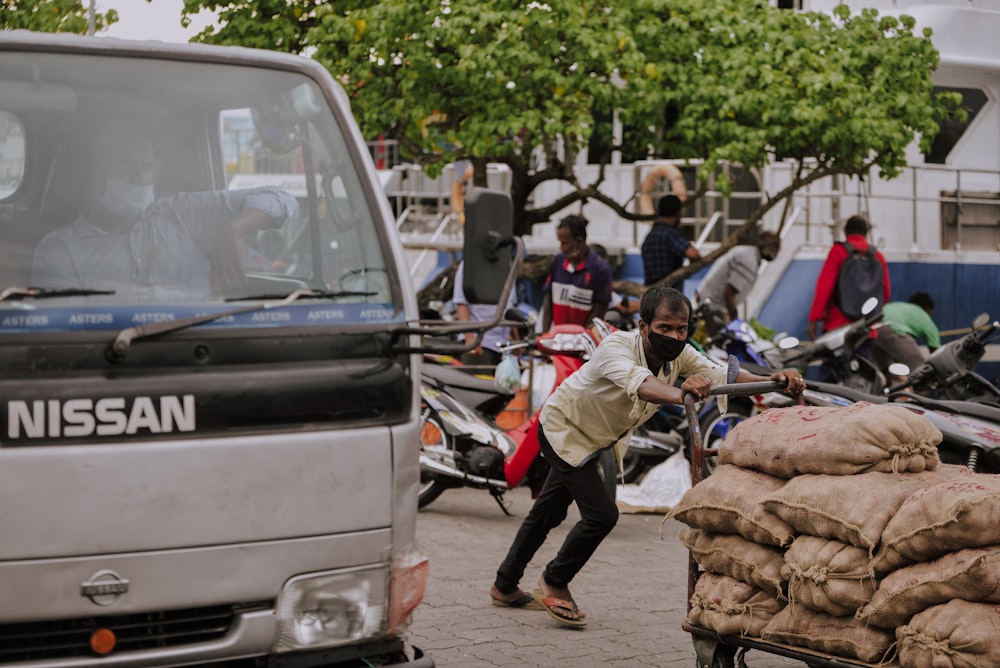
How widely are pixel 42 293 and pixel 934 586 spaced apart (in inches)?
109

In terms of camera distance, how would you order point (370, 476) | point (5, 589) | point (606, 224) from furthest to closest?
point (606, 224) < point (370, 476) < point (5, 589)

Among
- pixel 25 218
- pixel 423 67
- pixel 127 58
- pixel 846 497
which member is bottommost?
pixel 846 497

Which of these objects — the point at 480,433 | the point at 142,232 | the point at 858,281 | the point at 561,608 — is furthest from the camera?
the point at 858,281

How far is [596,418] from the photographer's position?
630cm

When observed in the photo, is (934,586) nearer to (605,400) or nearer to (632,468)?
(605,400)

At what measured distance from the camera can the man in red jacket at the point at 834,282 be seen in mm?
12797

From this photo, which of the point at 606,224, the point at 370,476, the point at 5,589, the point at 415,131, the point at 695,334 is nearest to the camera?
the point at 5,589

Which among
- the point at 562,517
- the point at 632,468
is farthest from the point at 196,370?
the point at 632,468

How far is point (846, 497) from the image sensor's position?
4.57 metres

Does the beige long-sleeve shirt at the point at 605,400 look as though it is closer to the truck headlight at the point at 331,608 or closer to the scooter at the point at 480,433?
the scooter at the point at 480,433

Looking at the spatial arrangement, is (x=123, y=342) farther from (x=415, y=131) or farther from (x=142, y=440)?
(x=415, y=131)

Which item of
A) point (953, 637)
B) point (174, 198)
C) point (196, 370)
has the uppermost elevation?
point (174, 198)

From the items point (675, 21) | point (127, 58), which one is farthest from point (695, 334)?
point (127, 58)

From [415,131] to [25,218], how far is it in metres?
8.70
